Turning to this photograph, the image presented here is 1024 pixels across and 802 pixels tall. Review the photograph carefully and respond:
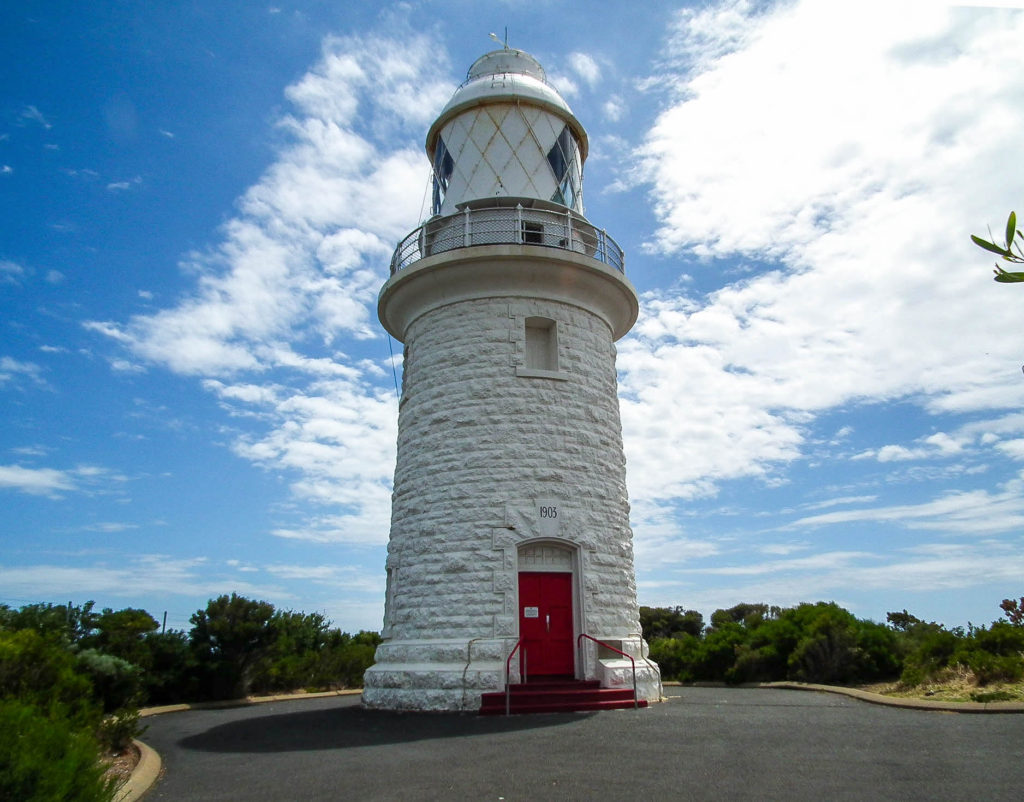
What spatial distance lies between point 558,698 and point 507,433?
14.2ft

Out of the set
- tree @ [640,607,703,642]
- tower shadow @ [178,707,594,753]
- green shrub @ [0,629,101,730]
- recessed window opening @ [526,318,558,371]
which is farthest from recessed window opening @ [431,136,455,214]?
tree @ [640,607,703,642]

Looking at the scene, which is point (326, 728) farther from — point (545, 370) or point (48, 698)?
point (545, 370)

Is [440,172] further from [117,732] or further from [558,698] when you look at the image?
[117,732]

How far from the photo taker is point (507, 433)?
41.2ft

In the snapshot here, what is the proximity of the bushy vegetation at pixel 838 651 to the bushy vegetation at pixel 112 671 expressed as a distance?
818cm

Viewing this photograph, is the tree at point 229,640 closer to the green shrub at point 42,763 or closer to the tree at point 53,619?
the tree at point 53,619

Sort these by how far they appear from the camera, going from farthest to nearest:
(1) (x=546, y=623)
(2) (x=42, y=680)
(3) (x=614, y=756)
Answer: (1) (x=546, y=623) → (2) (x=42, y=680) → (3) (x=614, y=756)

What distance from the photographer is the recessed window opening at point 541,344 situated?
13.5m

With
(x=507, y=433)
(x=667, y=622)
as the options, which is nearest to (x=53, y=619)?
(x=507, y=433)

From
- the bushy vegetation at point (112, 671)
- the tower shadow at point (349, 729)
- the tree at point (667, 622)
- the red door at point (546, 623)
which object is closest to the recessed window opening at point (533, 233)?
the red door at point (546, 623)

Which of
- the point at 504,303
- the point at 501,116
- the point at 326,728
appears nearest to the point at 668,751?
the point at 326,728

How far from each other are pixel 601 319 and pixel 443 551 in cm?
554

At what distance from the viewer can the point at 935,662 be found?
39.4ft

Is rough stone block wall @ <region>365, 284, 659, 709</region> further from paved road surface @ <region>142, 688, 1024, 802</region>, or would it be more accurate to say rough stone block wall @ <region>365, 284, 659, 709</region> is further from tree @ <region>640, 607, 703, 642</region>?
tree @ <region>640, 607, 703, 642</region>
